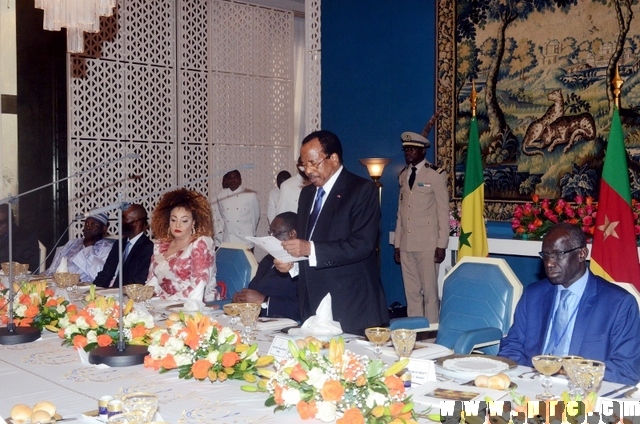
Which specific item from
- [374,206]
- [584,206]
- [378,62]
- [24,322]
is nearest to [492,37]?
[378,62]

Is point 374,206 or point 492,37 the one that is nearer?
point 374,206

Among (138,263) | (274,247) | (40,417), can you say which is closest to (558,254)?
(274,247)

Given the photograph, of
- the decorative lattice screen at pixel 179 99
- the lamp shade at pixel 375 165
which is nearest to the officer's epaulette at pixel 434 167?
the lamp shade at pixel 375 165

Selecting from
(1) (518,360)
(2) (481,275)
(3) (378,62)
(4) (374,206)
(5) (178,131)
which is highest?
(3) (378,62)

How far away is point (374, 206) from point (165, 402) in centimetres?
181

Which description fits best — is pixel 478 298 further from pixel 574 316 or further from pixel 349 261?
pixel 574 316

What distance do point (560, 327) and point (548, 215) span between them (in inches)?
135

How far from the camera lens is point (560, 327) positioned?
320 centimetres

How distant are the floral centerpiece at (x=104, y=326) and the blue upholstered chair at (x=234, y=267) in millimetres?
1873

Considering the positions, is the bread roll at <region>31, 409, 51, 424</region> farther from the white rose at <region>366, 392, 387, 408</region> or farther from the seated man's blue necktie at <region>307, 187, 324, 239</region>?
the seated man's blue necktie at <region>307, 187, 324, 239</region>

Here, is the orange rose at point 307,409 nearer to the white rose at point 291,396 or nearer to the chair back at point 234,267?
the white rose at point 291,396

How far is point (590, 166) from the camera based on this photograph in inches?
263

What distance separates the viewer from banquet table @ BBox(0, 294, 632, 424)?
2.20 metres

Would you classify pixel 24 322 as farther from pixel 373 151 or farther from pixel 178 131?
pixel 178 131
